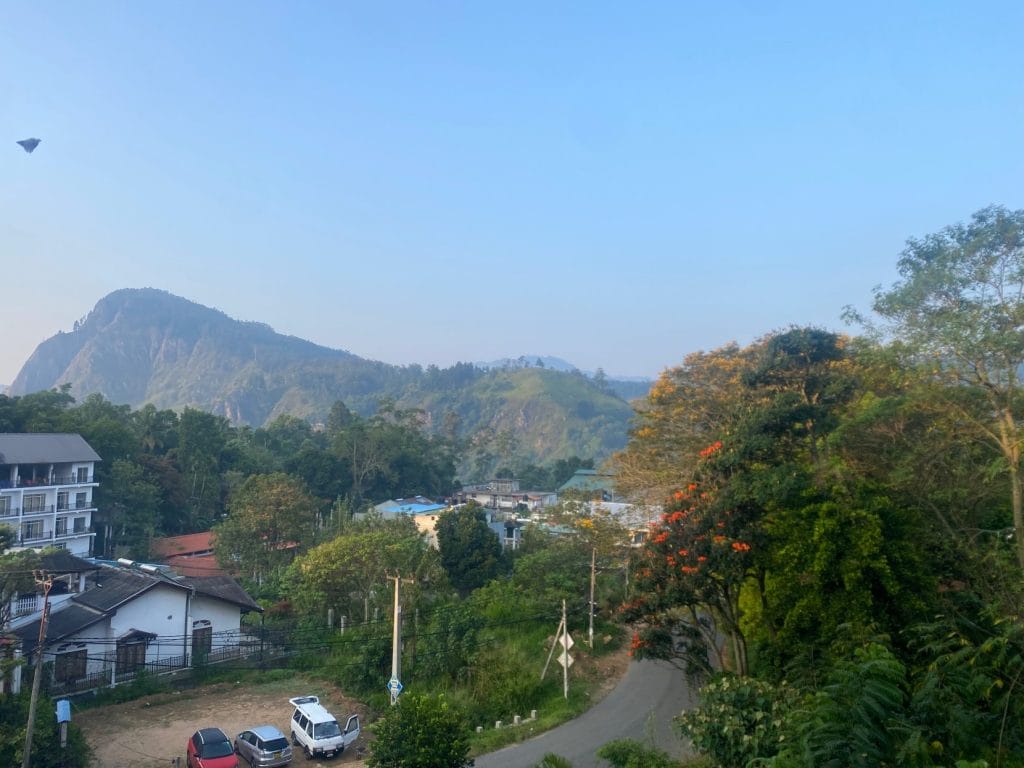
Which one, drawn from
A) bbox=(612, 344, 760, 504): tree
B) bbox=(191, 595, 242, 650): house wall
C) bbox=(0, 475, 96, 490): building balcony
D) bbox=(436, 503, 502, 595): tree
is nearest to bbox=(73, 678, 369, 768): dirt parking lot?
bbox=(191, 595, 242, 650): house wall

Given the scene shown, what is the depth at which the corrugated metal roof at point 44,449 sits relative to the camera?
2877cm

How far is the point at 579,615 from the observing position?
66.3ft

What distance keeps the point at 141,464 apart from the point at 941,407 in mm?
35832

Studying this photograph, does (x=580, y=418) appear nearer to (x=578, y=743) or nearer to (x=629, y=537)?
(x=629, y=537)

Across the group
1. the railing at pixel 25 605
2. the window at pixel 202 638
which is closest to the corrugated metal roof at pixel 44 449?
the railing at pixel 25 605

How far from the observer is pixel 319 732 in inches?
542

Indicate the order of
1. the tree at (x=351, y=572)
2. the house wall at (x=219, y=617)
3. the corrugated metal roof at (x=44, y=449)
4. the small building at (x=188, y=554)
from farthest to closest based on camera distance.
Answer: the small building at (x=188, y=554) < the corrugated metal roof at (x=44, y=449) < the tree at (x=351, y=572) < the house wall at (x=219, y=617)

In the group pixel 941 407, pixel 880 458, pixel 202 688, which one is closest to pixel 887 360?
pixel 941 407

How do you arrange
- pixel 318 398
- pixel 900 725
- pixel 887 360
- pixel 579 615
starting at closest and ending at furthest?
pixel 900 725, pixel 887 360, pixel 579 615, pixel 318 398

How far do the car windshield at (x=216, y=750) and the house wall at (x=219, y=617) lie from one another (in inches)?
259

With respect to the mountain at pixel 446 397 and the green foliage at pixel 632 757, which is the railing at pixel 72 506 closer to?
the green foliage at pixel 632 757

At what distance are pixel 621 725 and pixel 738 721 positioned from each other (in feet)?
19.2

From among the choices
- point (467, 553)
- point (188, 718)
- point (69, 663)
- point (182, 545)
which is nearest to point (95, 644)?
point (69, 663)

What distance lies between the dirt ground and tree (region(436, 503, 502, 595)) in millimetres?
7809
